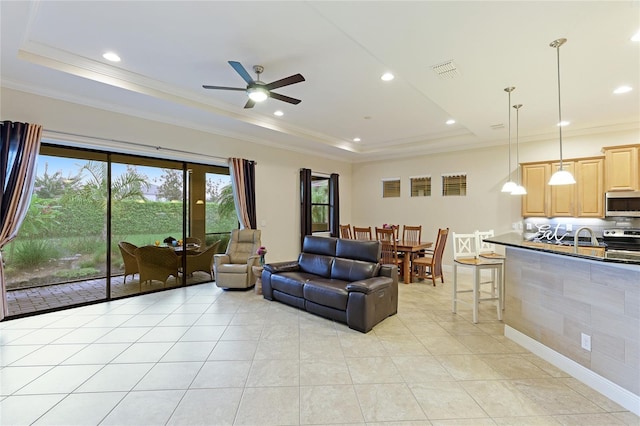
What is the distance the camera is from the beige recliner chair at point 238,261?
513 cm

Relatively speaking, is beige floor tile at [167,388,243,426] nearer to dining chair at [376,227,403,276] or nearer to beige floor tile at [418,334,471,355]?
beige floor tile at [418,334,471,355]

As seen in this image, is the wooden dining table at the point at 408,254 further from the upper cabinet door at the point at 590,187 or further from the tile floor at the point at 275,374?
the upper cabinet door at the point at 590,187

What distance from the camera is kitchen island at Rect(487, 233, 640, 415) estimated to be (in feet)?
6.88

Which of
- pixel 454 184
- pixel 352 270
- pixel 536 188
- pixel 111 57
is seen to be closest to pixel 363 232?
pixel 352 270

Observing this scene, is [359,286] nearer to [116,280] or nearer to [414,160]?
[116,280]

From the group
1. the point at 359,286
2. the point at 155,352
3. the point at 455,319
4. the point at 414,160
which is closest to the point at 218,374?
the point at 155,352

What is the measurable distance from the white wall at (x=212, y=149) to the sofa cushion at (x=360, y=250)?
2559 millimetres

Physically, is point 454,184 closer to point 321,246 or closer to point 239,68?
point 321,246

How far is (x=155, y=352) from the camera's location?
2928 mm

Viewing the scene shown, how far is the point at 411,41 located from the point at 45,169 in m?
5.16

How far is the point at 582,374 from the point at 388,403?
172 cm

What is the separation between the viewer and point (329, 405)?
7.02 ft

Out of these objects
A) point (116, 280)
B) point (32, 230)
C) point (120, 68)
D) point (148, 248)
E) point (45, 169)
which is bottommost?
point (116, 280)

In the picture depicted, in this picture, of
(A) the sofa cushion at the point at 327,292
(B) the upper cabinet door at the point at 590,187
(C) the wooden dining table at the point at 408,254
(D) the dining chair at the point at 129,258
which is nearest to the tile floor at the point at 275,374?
(A) the sofa cushion at the point at 327,292
